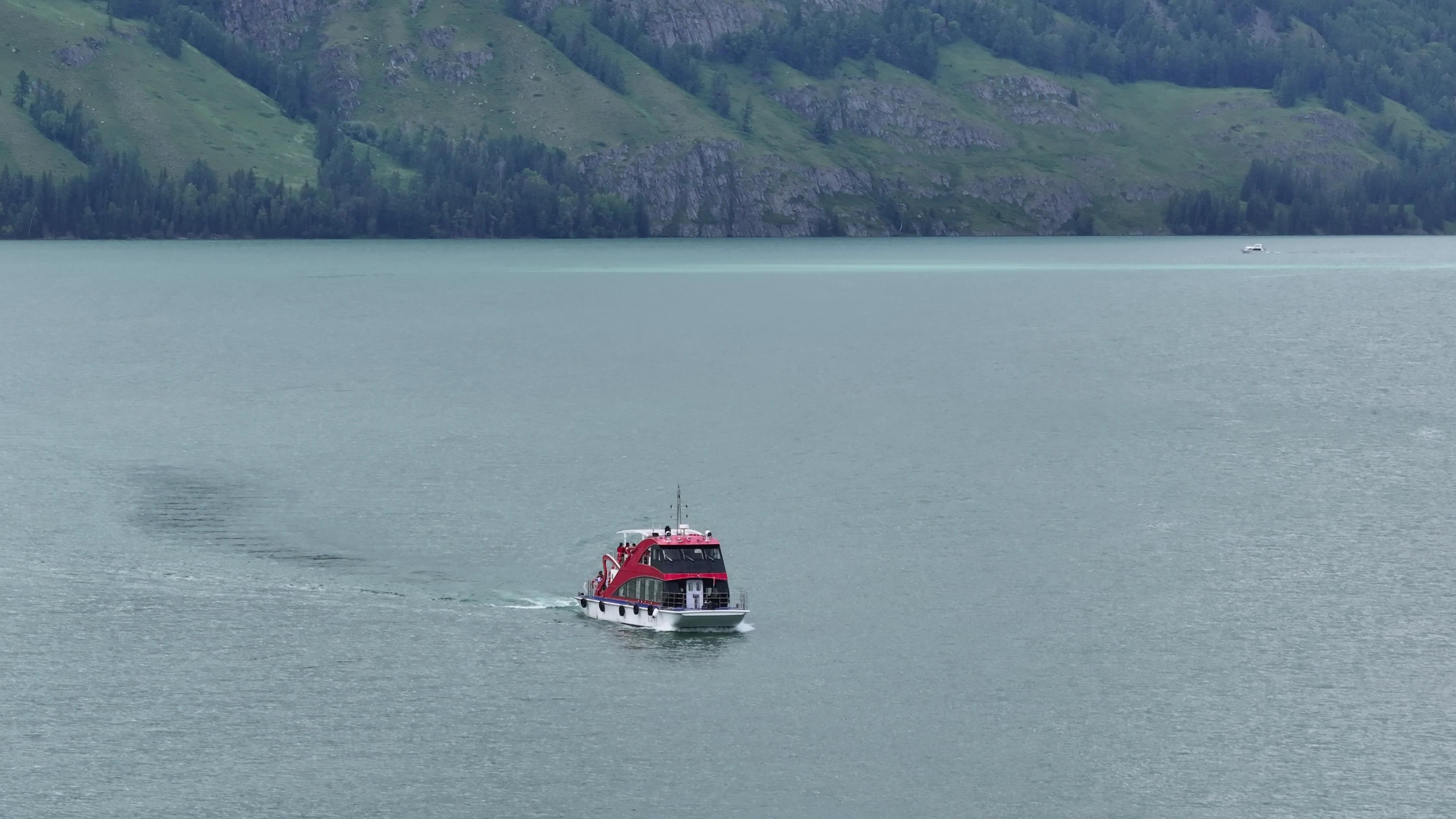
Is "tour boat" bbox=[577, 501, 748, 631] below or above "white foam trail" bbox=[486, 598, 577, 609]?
above

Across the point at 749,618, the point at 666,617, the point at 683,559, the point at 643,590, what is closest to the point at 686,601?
the point at 666,617

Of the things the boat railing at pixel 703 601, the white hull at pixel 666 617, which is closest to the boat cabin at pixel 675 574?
the boat railing at pixel 703 601

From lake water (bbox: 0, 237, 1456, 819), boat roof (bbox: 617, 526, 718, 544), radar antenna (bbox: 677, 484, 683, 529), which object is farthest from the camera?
radar antenna (bbox: 677, 484, 683, 529)

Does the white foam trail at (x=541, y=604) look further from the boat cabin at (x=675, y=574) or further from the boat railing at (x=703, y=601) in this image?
the boat railing at (x=703, y=601)

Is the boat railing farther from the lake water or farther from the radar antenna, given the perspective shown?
the radar antenna

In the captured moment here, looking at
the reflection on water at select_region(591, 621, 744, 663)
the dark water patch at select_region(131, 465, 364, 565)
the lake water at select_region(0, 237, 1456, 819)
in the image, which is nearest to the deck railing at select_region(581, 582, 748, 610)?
the reflection on water at select_region(591, 621, 744, 663)

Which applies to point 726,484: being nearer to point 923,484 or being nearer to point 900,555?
point 923,484

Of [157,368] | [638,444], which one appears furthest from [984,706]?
[157,368]
